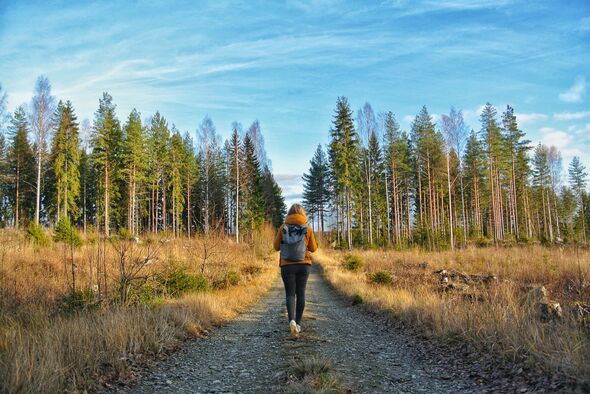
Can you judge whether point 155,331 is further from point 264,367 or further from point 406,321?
point 406,321

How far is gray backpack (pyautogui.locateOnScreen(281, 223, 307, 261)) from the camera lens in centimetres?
630

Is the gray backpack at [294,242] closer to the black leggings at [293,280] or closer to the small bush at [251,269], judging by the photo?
the black leggings at [293,280]

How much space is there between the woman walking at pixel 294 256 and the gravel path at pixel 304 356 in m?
0.63

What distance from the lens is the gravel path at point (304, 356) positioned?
3.93 metres

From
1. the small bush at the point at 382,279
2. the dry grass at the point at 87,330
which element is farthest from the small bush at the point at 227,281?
the small bush at the point at 382,279

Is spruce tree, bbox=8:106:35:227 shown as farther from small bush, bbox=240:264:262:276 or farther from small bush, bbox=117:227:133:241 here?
small bush, bbox=240:264:262:276

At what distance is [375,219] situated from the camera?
5028 cm

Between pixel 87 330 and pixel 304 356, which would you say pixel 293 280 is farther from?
pixel 87 330

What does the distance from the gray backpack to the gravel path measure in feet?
4.58

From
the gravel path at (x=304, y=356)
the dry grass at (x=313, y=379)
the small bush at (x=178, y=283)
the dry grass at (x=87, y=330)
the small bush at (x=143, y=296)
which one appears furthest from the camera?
the small bush at (x=178, y=283)

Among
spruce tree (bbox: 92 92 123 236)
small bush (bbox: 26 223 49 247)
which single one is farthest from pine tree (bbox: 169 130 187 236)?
small bush (bbox: 26 223 49 247)

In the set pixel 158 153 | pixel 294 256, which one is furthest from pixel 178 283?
pixel 158 153

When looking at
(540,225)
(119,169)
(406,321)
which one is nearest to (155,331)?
(406,321)

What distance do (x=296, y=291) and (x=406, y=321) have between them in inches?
98.6
